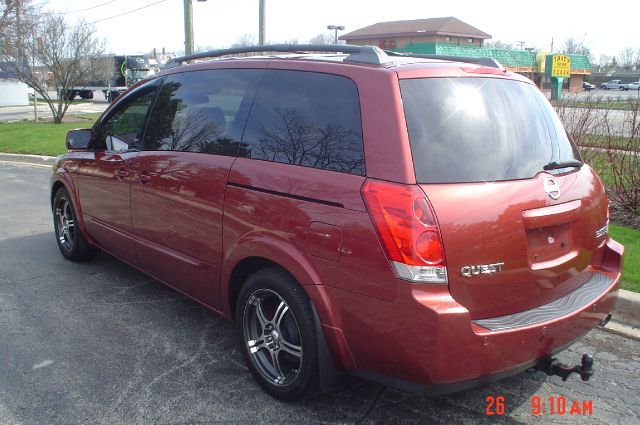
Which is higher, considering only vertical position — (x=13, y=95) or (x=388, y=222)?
(x=13, y=95)

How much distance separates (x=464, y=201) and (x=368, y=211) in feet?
1.44

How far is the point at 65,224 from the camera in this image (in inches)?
229

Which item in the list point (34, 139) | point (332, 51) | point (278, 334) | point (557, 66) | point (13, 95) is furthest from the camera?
point (13, 95)

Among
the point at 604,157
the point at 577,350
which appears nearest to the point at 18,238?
the point at 577,350

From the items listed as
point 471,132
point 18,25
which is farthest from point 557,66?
point 471,132

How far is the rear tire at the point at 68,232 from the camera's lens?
5.54 meters

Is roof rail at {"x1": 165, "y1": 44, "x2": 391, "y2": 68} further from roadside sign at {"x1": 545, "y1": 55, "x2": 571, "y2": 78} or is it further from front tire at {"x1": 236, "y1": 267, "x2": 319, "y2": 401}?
roadside sign at {"x1": 545, "y1": 55, "x2": 571, "y2": 78}

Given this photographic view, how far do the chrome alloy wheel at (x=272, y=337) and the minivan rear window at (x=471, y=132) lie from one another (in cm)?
113

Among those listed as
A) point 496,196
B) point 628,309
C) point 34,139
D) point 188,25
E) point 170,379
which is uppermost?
point 188,25

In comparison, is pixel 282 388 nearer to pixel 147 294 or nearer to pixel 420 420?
pixel 420 420

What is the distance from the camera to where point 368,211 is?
262 cm

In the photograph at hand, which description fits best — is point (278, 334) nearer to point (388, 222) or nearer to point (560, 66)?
point (388, 222)

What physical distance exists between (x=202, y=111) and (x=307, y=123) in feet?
3.64

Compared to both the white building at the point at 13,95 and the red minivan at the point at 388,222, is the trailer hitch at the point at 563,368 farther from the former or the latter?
the white building at the point at 13,95
